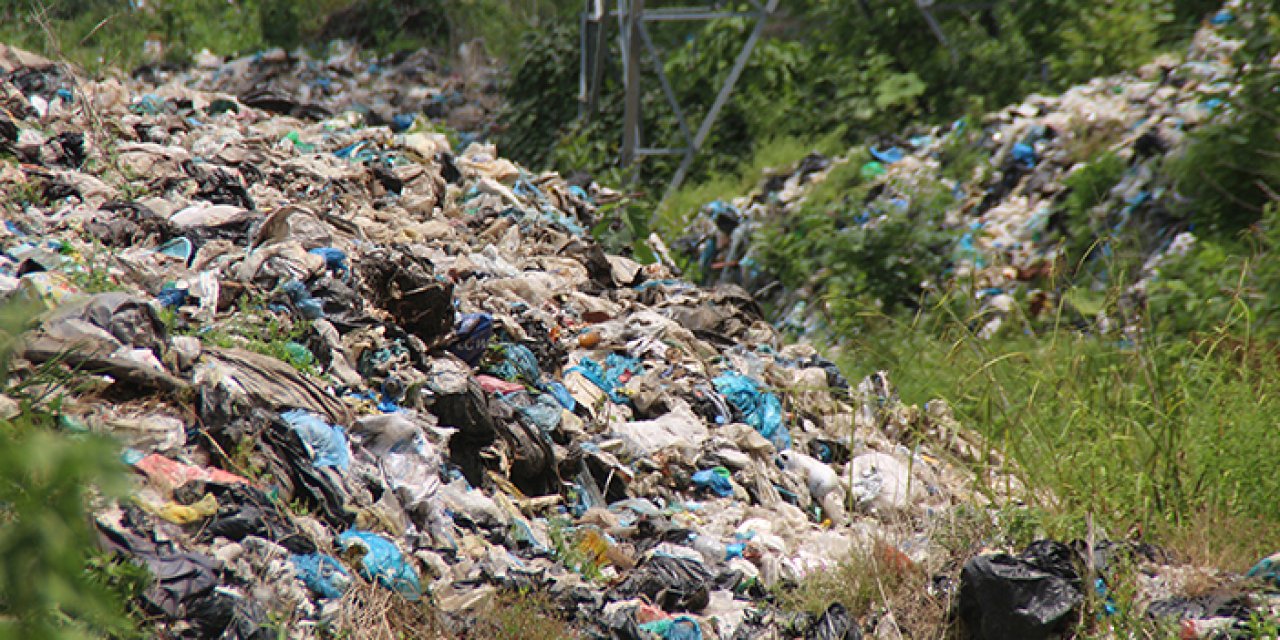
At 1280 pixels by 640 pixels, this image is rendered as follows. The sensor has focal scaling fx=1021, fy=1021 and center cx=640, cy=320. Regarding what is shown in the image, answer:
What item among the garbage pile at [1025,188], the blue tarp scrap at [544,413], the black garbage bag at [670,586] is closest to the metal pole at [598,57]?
the garbage pile at [1025,188]

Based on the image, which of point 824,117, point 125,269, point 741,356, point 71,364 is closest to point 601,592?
point 71,364

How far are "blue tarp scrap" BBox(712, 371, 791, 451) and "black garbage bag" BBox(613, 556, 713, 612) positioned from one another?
4.43 ft

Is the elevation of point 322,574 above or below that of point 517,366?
above

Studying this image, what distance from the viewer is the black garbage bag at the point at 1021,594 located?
2447mm

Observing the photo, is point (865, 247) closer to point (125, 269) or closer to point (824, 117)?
point (824, 117)

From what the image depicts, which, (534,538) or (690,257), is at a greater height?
(534,538)

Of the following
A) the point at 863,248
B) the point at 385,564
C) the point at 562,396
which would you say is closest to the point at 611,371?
the point at 562,396

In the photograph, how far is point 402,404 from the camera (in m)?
3.33

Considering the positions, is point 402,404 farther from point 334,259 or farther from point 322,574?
point 322,574

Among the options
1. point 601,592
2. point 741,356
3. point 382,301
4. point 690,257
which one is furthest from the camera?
point 690,257

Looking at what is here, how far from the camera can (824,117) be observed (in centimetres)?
926

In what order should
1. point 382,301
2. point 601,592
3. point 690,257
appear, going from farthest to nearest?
point 690,257 → point 382,301 → point 601,592

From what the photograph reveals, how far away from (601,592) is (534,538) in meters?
0.33

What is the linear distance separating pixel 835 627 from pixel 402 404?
156 cm
